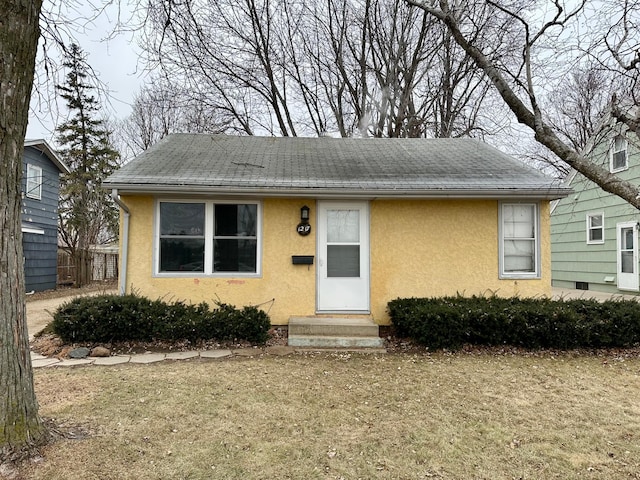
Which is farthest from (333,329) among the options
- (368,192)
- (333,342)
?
(368,192)

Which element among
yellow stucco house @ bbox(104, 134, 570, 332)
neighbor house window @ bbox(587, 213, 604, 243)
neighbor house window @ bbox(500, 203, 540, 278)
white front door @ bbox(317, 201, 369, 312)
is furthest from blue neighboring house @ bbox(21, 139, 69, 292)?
neighbor house window @ bbox(587, 213, 604, 243)

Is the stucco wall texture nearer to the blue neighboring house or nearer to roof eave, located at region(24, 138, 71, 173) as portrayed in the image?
roof eave, located at region(24, 138, 71, 173)

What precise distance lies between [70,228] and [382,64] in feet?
52.8

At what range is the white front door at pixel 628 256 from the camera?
10.9 m

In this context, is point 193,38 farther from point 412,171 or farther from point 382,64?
point 382,64

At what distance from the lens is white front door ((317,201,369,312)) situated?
702 cm

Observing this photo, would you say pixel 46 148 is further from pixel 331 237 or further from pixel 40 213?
pixel 331 237

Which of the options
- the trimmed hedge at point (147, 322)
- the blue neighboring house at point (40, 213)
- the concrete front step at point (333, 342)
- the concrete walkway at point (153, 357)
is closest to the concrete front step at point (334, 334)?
the concrete front step at point (333, 342)

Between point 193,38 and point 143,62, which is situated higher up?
point 193,38

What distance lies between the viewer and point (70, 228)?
17.9 metres

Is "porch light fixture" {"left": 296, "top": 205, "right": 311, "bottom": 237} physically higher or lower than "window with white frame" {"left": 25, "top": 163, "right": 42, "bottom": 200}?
lower

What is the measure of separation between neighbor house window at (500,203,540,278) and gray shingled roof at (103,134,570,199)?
46 cm

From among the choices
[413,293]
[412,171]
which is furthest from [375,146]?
[413,293]

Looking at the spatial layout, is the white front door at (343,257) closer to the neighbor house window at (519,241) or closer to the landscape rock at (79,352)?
the neighbor house window at (519,241)
